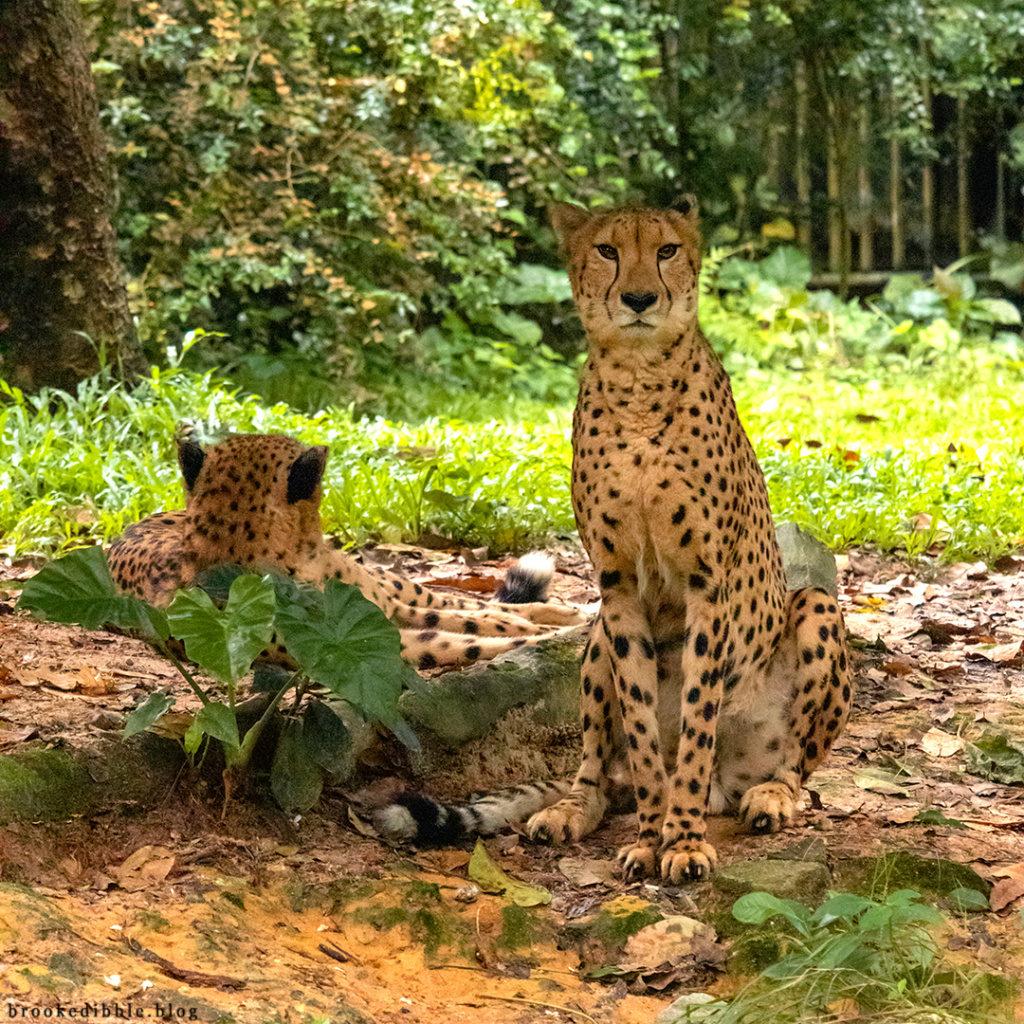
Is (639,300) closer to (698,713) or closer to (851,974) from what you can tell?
(698,713)

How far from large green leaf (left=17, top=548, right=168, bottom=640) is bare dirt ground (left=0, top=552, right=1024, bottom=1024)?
1.13 feet

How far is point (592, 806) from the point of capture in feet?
11.3

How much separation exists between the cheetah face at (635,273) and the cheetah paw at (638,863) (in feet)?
4.08

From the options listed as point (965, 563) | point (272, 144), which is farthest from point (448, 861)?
point (272, 144)

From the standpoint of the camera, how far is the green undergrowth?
19.1 feet

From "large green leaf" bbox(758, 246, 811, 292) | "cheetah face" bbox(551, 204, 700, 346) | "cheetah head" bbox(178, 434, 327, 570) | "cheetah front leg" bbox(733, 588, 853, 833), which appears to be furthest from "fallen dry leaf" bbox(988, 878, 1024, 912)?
"large green leaf" bbox(758, 246, 811, 292)

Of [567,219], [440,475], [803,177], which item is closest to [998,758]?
[567,219]

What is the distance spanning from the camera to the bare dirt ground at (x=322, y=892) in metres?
2.29

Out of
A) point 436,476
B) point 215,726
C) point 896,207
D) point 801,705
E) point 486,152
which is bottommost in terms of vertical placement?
point 801,705

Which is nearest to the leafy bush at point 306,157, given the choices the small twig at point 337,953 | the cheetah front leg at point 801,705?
the cheetah front leg at point 801,705

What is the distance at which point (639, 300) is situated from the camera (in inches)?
124

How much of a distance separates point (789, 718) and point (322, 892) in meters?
1.48

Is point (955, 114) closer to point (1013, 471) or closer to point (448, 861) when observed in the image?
point (1013, 471)

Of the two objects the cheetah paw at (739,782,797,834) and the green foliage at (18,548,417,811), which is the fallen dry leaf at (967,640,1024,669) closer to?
the cheetah paw at (739,782,797,834)
